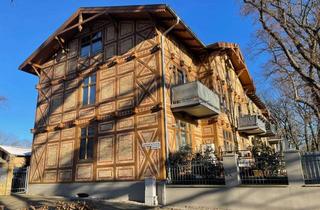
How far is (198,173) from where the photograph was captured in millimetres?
12305

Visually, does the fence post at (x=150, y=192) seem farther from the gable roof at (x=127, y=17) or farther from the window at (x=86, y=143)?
the gable roof at (x=127, y=17)

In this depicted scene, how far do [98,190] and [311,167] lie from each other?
10246 mm

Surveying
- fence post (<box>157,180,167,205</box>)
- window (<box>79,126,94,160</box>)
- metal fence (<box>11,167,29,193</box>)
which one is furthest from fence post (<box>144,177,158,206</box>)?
metal fence (<box>11,167,29,193</box>)

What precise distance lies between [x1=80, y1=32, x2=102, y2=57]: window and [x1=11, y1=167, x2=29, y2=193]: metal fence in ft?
29.6

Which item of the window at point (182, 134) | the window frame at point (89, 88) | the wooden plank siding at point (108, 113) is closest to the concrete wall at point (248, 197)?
the wooden plank siding at point (108, 113)

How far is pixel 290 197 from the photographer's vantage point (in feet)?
31.7

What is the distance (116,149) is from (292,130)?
2942cm

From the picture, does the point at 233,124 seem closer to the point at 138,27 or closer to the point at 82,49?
the point at 138,27

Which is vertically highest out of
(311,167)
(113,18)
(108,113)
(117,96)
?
(113,18)

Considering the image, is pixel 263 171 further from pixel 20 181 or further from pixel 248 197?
pixel 20 181

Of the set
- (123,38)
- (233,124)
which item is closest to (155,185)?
(123,38)

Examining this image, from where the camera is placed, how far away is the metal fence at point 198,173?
11855 mm

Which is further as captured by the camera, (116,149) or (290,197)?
Answer: (116,149)

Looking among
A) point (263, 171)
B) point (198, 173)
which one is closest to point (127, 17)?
point (198, 173)
